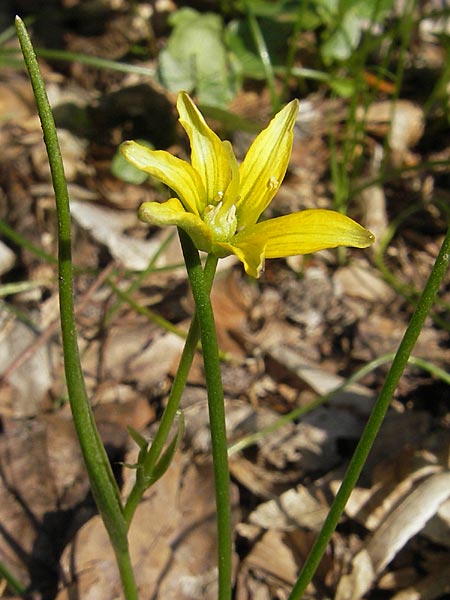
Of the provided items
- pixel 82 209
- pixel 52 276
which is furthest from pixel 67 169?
pixel 52 276

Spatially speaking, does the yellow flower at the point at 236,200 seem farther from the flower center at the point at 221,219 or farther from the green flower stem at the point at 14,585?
the green flower stem at the point at 14,585

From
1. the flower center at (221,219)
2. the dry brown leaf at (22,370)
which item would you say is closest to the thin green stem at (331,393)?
the dry brown leaf at (22,370)

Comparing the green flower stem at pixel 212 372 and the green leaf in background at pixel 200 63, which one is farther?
the green leaf in background at pixel 200 63

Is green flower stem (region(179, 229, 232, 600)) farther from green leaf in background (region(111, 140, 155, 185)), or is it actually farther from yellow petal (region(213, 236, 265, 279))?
green leaf in background (region(111, 140, 155, 185))

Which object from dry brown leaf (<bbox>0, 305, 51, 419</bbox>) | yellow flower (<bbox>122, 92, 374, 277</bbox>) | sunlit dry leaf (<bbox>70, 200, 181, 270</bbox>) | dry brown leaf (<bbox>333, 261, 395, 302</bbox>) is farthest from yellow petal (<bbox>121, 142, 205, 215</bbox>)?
dry brown leaf (<bbox>333, 261, 395, 302</bbox>)

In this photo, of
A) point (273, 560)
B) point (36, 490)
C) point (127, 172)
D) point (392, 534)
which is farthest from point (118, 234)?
point (392, 534)

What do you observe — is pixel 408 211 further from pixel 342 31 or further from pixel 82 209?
pixel 82 209
